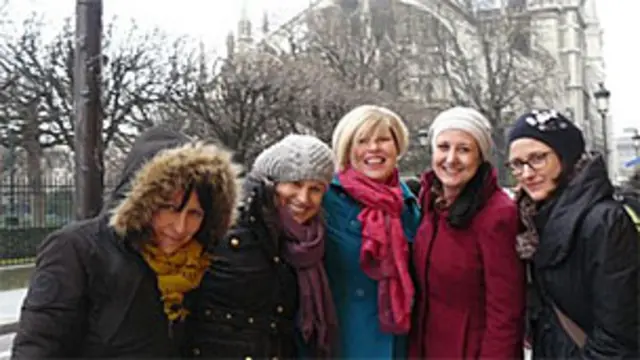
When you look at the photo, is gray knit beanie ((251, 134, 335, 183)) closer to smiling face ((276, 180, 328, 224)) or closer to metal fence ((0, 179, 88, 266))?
smiling face ((276, 180, 328, 224))

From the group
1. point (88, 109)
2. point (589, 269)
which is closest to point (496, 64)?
point (88, 109)

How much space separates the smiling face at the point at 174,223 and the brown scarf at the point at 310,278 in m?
0.47

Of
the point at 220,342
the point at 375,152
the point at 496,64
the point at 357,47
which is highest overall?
the point at 357,47

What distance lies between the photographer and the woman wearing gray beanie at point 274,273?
2697mm

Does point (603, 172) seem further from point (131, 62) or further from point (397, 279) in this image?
point (131, 62)

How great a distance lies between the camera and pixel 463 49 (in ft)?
119

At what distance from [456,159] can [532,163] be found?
342 mm

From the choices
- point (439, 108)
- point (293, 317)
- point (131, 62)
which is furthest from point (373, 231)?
point (439, 108)

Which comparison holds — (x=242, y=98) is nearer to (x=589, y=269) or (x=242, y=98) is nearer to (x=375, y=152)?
(x=375, y=152)

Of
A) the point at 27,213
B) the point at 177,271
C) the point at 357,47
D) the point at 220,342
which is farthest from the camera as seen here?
the point at 357,47

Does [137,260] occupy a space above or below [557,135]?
below

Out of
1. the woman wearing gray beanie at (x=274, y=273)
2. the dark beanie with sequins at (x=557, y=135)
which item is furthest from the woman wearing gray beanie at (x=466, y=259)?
the woman wearing gray beanie at (x=274, y=273)

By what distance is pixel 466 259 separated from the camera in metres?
3.13

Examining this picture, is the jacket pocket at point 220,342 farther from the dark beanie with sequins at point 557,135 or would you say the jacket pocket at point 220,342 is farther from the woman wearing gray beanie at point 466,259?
the dark beanie with sequins at point 557,135
